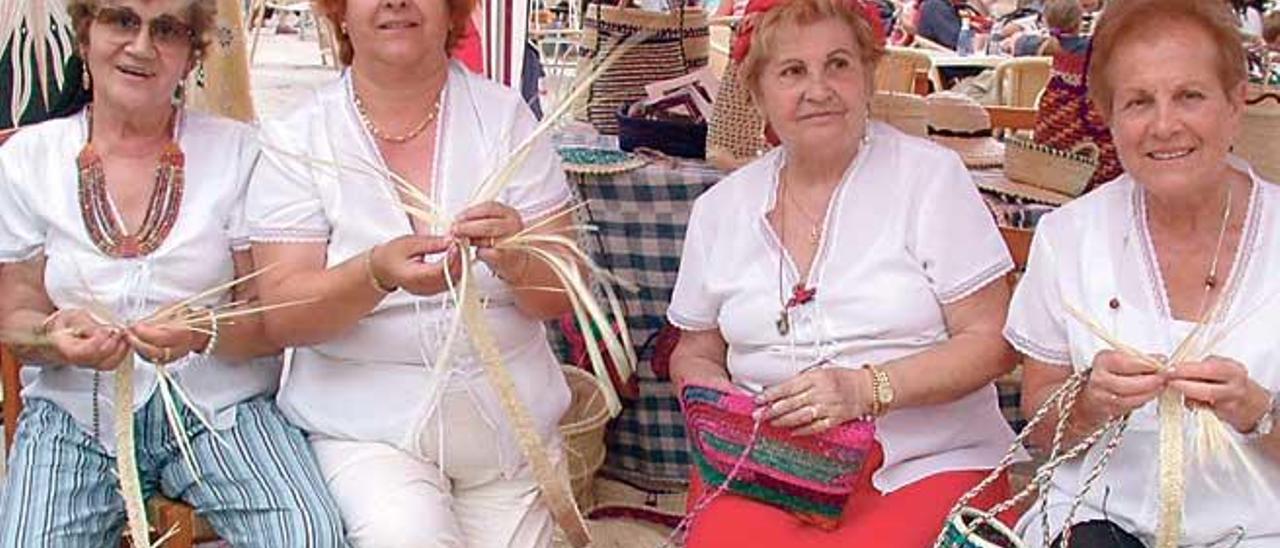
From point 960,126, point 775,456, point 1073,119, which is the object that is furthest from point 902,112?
point 775,456

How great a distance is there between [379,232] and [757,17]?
2.20 feet

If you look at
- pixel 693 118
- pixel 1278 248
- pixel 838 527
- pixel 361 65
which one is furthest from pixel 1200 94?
pixel 693 118

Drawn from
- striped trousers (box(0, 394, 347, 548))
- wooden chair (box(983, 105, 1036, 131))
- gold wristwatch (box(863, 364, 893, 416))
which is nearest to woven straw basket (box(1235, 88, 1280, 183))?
gold wristwatch (box(863, 364, 893, 416))

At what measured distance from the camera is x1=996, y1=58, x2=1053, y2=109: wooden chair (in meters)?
5.80

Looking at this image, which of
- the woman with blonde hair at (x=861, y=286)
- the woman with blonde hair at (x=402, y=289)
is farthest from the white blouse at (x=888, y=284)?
the woman with blonde hair at (x=402, y=289)

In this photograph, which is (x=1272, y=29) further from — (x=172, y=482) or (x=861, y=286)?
(x=172, y=482)

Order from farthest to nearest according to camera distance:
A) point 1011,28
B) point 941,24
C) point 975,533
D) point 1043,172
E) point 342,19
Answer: point 941,24 < point 1011,28 < point 1043,172 < point 342,19 < point 975,533

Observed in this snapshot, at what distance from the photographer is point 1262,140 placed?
9.17ft

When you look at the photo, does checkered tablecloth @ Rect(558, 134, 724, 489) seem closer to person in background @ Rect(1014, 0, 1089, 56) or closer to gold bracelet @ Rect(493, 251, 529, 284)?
person in background @ Rect(1014, 0, 1089, 56)

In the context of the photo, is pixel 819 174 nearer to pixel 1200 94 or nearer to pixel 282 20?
pixel 1200 94

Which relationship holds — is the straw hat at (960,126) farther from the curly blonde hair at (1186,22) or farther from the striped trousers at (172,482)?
the striped trousers at (172,482)

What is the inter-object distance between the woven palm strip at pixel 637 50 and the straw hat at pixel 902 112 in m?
0.55

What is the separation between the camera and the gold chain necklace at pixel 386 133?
225 centimetres

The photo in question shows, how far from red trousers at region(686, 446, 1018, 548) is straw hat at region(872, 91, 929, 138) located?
130cm
